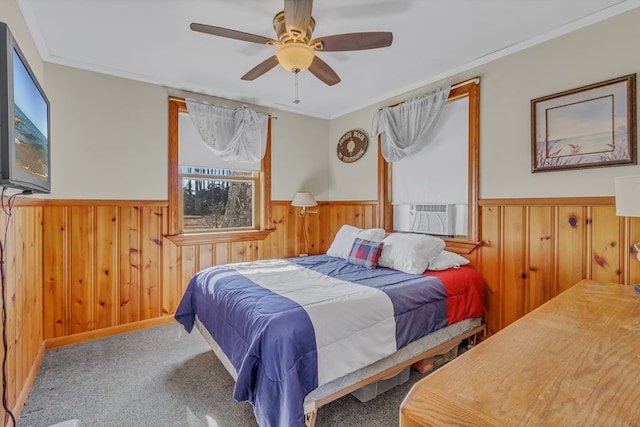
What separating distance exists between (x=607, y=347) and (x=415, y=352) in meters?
1.23

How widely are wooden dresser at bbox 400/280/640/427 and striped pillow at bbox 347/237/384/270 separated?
155 cm

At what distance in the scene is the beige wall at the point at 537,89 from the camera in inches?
78.1

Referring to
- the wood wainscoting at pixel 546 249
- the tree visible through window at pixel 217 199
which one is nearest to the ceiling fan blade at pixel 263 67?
the tree visible through window at pixel 217 199

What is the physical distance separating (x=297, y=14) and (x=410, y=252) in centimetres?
192

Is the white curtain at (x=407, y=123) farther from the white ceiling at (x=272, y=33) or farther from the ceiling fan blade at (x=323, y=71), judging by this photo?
the ceiling fan blade at (x=323, y=71)

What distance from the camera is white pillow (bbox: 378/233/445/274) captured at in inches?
99.6

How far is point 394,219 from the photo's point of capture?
11.8 feet

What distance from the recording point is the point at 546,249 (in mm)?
2330

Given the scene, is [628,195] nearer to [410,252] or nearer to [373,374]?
[410,252]

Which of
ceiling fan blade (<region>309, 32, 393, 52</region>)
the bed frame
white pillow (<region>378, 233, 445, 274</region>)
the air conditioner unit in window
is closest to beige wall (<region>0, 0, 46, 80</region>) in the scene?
ceiling fan blade (<region>309, 32, 393, 52</region>)

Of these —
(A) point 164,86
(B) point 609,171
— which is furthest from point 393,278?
(A) point 164,86

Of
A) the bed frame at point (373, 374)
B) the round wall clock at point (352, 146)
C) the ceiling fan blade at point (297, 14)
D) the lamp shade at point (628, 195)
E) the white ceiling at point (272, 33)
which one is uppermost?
the white ceiling at point (272, 33)

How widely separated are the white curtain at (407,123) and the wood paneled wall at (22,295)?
10.1 ft

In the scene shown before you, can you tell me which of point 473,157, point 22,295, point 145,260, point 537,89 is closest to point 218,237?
point 145,260
